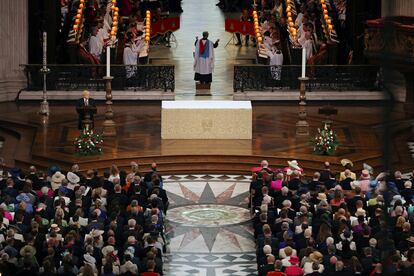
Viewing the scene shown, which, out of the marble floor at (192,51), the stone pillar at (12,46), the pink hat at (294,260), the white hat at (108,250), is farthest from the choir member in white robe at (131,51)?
the pink hat at (294,260)

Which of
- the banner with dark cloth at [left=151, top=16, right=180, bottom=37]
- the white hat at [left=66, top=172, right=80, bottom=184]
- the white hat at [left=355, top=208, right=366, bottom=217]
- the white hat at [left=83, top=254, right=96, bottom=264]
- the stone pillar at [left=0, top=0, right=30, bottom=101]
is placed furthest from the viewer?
the banner with dark cloth at [left=151, top=16, right=180, bottom=37]

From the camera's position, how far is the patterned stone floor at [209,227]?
1558cm

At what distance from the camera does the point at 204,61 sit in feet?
97.1

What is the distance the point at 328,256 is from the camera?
12.6 metres

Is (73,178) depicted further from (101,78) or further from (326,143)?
(101,78)

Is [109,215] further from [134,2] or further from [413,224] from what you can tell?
[134,2]

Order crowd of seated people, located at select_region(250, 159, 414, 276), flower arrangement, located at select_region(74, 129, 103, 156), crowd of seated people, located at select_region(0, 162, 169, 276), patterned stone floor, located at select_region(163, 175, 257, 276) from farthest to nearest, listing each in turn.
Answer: flower arrangement, located at select_region(74, 129, 103, 156) < patterned stone floor, located at select_region(163, 175, 257, 276) < crowd of seated people, located at select_region(0, 162, 169, 276) < crowd of seated people, located at select_region(250, 159, 414, 276)

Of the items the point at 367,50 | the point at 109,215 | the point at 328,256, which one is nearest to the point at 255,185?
the point at 109,215

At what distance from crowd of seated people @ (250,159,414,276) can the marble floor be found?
37.5ft

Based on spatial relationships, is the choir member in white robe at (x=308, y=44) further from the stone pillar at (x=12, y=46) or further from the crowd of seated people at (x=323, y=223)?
the crowd of seated people at (x=323, y=223)

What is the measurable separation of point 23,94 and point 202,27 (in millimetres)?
16665

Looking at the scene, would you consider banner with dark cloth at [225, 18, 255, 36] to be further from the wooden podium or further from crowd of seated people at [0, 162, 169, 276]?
crowd of seated people at [0, 162, 169, 276]

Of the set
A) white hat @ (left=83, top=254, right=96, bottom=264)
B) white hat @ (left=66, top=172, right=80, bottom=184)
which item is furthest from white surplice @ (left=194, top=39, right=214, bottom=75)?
white hat @ (left=83, top=254, right=96, bottom=264)

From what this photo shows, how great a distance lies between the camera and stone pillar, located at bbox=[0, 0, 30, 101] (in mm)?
28359
